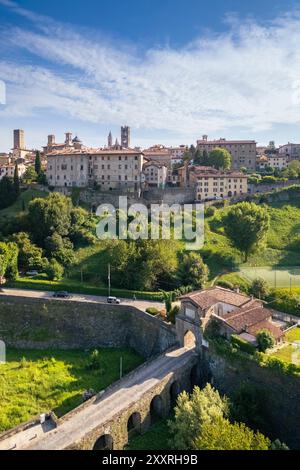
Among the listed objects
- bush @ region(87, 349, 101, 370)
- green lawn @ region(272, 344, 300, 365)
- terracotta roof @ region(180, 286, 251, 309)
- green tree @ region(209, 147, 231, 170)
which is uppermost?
green tree @ region(209, 147, 231, 170)

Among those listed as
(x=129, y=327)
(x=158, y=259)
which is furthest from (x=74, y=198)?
(x=129, y=327)

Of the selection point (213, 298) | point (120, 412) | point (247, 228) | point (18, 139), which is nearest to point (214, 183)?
point (247, 228)

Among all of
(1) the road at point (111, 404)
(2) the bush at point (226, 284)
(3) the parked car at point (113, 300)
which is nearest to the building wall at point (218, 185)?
(2) the bush at point (226, 284)

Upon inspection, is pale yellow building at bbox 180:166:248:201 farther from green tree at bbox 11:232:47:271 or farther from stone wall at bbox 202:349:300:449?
stone wall at bbox 202:349:300:449

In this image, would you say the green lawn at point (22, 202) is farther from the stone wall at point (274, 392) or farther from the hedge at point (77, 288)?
the stone wall at point (274, 392)

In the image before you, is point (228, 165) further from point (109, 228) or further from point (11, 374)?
point (11, 374)

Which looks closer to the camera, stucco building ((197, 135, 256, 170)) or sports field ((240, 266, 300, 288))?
sports field ((240, 266, 300, 288))

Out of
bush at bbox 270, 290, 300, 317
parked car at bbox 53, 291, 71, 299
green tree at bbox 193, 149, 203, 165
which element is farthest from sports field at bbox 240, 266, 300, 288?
green tree at bbox 193, 149, 203, 165
